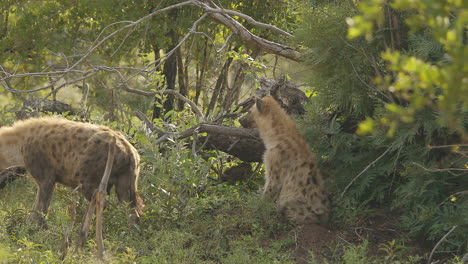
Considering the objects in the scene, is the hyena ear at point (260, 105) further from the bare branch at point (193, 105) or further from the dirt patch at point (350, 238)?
the dirt patch at point (350, 238)

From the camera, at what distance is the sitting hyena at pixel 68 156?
6.06 metres

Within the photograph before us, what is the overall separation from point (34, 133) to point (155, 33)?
12.0 ft

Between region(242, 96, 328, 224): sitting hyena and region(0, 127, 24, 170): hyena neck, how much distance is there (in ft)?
7.53

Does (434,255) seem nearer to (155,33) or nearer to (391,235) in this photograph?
(391,235)

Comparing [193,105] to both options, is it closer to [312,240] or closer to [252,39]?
[252,39]

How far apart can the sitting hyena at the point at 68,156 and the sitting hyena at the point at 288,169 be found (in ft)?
4.10

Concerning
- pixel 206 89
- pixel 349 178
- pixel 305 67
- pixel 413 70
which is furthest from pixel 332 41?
pixel 206 89

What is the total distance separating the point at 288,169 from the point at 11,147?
2.71 meters

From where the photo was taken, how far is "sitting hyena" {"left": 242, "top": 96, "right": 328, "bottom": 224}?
591 centimetres

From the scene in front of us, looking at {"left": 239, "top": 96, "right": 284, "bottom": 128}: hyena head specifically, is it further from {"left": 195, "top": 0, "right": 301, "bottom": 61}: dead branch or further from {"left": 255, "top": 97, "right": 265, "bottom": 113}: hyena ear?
{"left": 195, "top": 0, "right": 301, "bottom": 61}: dead branch

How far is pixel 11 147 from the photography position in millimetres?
6770

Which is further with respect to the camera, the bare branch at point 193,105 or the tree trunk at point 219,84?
the tree trunk at point 219,84

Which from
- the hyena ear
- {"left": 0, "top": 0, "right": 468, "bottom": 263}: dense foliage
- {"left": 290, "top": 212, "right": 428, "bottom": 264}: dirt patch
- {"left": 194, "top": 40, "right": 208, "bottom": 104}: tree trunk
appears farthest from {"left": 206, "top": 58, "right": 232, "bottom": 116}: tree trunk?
{"left": 290, "top": 212, "right": 428, "bottom": 264}: dirt patch

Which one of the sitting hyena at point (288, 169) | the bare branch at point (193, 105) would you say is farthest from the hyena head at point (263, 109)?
the bare branch at point (193, 105)
